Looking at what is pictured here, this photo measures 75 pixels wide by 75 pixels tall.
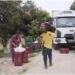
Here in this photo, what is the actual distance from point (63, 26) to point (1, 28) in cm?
410

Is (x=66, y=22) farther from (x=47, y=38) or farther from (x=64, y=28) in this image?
(x=47, y=38)

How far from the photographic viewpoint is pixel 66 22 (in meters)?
25.0

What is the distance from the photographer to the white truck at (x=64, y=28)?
969 inches

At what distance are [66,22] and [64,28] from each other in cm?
55

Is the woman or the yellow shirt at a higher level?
the yellow shirt

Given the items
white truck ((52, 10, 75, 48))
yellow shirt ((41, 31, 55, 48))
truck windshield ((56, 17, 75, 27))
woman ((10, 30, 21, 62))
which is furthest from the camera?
truck windshield ((56, 17, 75, 27))

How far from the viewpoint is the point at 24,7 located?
29.1 m

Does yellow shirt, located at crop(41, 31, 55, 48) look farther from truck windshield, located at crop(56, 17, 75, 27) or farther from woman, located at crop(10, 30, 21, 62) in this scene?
truck windshield, located at crop(56, 17, 75, 27)

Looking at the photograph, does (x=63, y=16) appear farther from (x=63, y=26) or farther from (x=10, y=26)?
(x=10, y=26)

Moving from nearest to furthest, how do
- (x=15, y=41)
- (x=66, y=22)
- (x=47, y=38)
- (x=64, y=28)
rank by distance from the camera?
(x=47, y=38) → (x=15, y=41) → (x=64, y=28) → (x=66, y=22)

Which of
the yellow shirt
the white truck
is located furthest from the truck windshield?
the yellow shirt

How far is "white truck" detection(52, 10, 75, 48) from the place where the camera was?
24609 millimetres

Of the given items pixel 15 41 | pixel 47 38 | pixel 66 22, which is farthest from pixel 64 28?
pixel 47 38

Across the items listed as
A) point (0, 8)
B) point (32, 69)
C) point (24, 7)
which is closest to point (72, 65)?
point (32, 69)
